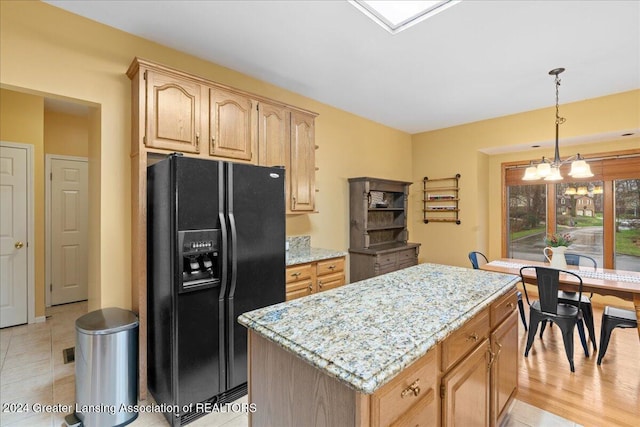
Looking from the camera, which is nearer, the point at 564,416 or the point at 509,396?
the point at 509,396

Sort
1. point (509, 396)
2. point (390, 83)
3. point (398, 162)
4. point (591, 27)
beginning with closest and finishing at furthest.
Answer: point (509, 396), point (591, 27), point (390, 83), point (398, 162)

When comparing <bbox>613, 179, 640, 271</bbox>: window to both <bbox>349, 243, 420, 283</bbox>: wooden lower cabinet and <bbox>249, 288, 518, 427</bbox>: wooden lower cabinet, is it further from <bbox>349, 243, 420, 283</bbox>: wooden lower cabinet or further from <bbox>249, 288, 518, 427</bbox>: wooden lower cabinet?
<bbox>249, 288, 518, 427</bbox>: wooden lower cabinet

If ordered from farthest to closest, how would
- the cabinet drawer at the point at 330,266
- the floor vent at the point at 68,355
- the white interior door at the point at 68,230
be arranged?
the white interior door at the point at 68,230, the cabinet drawer at the point at 330,266, the floor vent at the point at 68,355

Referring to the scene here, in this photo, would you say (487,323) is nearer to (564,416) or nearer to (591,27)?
(564,416)

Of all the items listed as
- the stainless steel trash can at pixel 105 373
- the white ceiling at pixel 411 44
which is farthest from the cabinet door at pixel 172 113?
the stainless steel trash can at pixel 105 373

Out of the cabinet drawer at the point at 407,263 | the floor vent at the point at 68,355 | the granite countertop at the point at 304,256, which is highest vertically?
the granite countertop at the point at 304,256

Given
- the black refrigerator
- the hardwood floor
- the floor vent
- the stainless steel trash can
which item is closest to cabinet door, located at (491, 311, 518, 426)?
the hardwood floor

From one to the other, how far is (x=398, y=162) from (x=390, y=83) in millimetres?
2094

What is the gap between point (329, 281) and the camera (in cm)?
316

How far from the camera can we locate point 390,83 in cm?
339

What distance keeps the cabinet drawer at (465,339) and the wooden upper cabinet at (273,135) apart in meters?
2.19

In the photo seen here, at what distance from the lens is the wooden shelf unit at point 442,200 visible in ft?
16.4

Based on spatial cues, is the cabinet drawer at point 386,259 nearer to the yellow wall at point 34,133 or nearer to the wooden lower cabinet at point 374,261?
the wooden lower cabinet at point 374,261

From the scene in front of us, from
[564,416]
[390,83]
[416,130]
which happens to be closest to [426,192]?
[416,130]
